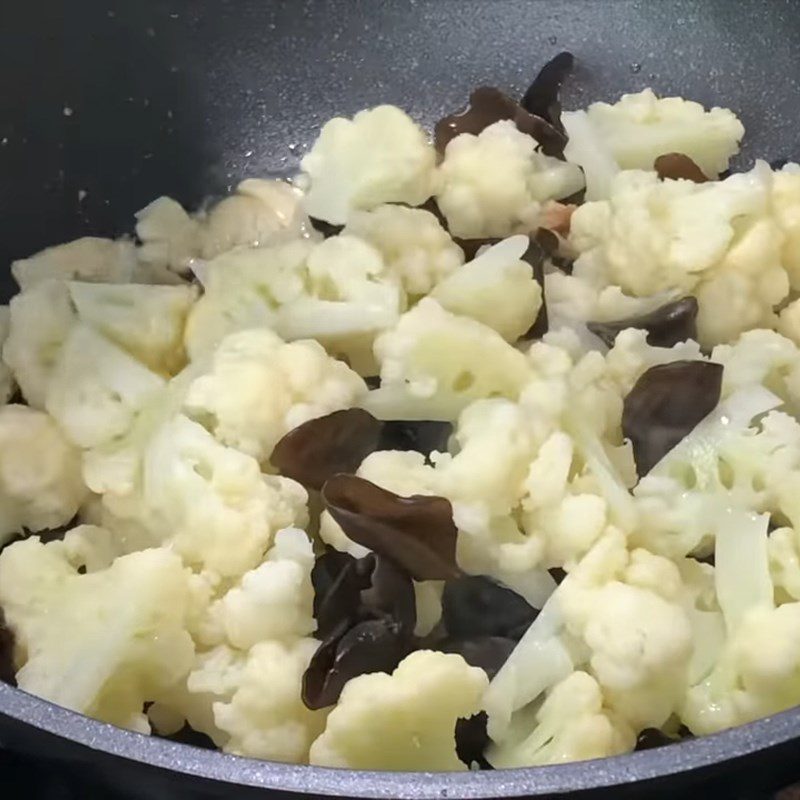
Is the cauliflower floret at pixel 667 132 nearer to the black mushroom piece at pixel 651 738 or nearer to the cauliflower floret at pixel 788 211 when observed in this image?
the cauliflower floret at pixel 788 211

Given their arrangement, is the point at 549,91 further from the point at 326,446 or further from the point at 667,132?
the point at 326,446

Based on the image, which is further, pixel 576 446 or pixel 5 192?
pixel 5 192

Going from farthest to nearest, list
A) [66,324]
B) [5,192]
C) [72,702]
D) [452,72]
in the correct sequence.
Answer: [452,72] → [5,192] → [66,324] → [72,702]

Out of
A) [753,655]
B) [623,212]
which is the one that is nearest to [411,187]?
[623,212]

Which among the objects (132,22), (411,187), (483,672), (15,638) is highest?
(132,22)

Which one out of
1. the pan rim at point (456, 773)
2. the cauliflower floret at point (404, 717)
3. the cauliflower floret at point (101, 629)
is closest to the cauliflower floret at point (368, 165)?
the cauliflower floret at point (101, 629)

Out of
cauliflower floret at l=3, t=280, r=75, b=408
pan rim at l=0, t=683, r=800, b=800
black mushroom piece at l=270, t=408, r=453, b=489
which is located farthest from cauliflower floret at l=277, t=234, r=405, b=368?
pan rim at l=0, t=683, r=800, b=800

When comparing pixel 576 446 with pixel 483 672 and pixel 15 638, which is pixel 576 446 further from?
pixel 15 638
